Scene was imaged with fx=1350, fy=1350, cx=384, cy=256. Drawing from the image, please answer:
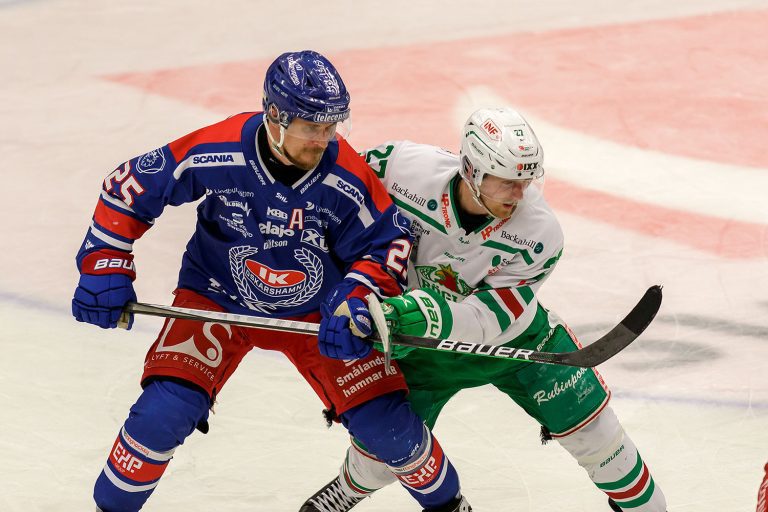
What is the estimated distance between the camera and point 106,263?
357 centimetres

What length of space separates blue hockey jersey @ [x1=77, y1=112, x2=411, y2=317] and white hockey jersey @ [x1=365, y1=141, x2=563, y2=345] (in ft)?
0.42

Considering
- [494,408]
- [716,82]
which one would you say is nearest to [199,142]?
[494,408]

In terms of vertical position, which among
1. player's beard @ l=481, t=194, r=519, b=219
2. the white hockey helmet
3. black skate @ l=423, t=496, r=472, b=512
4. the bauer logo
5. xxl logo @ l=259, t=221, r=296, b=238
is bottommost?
black skate @ l=423, t=496, r=472, b=512

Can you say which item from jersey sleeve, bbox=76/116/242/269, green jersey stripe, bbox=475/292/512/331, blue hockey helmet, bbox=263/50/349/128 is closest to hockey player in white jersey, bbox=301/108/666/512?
green jersey stripe, bbox=475/292/512/331

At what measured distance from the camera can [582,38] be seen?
8164 millimetres

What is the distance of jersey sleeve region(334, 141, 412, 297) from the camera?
3508mm

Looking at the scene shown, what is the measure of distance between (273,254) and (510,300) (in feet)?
2.12

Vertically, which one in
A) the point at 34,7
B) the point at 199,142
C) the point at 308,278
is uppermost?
the point at 199,142

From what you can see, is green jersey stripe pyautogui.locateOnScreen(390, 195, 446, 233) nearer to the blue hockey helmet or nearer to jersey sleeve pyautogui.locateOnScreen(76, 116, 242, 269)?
the blue hockey helmet

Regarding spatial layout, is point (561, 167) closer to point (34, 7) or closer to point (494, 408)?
point (494, 408)

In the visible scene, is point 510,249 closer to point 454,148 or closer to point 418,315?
point 418,315

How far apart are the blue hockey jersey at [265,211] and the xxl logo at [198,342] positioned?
6.4 inches

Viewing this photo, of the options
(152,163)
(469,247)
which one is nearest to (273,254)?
(152,163)

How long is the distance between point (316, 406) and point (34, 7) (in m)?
4.78
